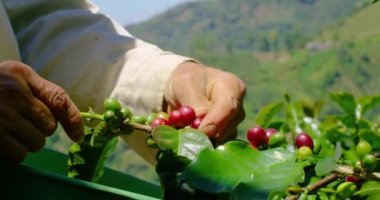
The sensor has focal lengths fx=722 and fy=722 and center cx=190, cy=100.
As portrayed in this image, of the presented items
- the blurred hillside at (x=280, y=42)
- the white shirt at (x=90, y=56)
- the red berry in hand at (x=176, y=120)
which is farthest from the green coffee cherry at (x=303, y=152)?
the blurred hillside at (x=280, y=42)

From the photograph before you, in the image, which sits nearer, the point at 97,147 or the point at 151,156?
the point at 97,147

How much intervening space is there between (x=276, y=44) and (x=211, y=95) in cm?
7700

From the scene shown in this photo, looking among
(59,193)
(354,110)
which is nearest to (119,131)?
(59,193)

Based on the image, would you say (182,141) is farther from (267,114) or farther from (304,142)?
(267,114)

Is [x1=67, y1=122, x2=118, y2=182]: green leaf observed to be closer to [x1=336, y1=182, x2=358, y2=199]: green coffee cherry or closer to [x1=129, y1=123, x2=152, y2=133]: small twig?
[x1=129, y1=123, x2=152, y2=133]: small twig

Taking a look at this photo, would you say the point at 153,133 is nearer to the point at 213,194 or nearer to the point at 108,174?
the point at 213,194

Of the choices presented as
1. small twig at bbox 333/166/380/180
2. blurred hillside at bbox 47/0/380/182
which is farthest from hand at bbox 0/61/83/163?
blurred hillside at bbox 47/0/380/182

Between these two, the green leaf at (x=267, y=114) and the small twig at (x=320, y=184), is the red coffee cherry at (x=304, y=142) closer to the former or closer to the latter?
the small twig at (x=320, y=184)

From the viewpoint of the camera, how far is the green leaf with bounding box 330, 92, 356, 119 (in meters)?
1.52

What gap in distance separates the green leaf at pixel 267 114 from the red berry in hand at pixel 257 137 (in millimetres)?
763

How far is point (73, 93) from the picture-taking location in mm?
1536

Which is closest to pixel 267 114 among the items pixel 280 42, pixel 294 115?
pixel 294 115

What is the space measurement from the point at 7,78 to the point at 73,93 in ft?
2.37

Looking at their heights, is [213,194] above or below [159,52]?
above
